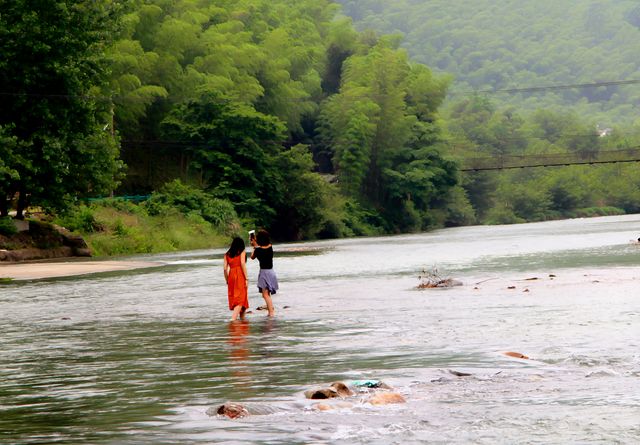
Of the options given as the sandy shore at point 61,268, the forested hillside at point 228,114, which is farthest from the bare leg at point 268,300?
the forested hillside at point 228,114

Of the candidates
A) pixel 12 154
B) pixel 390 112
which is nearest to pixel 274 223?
pixel 390 112

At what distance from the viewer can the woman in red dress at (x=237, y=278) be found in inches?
802

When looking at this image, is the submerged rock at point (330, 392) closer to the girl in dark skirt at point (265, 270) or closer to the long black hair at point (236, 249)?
the long black hair at point (236, 249)

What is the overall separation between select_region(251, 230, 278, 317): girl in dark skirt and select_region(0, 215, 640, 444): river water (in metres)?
0.38

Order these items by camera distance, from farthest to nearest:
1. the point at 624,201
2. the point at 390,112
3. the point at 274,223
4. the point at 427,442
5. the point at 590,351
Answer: the point at 624,201, the point at 390,112, the point at 274,223, the point at 590,351, the point at 427,442

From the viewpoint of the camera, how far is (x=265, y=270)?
21.2 m

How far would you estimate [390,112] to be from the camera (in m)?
96.4

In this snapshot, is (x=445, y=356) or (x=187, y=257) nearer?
(x=445, y=356)

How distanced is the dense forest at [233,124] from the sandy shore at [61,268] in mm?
3958

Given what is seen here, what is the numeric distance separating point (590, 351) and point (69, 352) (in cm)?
700

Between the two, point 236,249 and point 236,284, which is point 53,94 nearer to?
point 236,249

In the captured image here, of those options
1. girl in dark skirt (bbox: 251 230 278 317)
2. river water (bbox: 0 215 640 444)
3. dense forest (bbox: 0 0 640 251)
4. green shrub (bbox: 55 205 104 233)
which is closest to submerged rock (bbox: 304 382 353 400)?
river water (bbox: 0 215 640 444)

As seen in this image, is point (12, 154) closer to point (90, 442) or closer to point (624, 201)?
point (90, 442)

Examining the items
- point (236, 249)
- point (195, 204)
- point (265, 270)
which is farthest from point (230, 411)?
point (195, 204)
